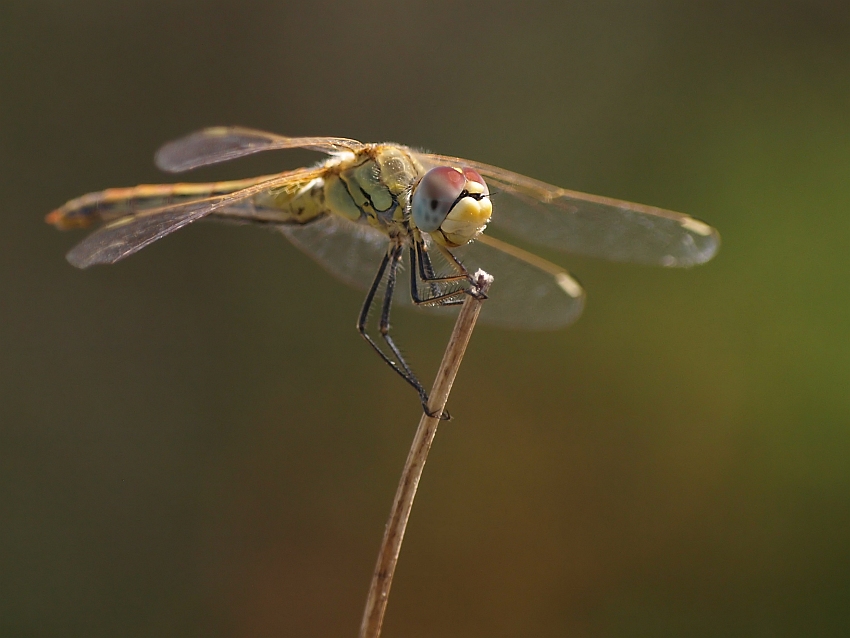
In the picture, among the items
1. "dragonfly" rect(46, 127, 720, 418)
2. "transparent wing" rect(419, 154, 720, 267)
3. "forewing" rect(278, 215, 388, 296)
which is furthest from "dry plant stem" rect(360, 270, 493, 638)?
"forewing" rect(278, 215, 388, 296)

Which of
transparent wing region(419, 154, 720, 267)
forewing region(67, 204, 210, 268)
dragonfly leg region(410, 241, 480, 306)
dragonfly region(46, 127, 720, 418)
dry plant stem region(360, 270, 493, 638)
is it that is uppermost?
transparent wing region(419, 154, 720, 267)

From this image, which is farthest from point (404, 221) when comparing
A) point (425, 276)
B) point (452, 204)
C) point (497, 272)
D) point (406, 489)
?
point (406, 489)

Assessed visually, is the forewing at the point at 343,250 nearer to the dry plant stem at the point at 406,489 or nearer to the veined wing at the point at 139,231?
the veined wing at the point at 139,231

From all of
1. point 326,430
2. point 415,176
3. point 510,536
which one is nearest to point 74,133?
point 326,430

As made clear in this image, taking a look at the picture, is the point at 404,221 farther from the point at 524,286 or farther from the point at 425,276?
the point at 524,286

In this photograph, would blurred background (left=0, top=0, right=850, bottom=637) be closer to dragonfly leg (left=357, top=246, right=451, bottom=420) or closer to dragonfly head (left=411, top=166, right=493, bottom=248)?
dragonfly leg (left=357, top=246, right=451, bottom=420)

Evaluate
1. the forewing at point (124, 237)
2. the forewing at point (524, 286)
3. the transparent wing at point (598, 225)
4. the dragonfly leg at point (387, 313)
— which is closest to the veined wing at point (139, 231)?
the forewing at point (124, 237)

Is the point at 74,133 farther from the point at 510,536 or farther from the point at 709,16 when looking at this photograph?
the point at 709,16
